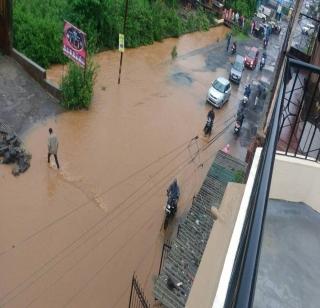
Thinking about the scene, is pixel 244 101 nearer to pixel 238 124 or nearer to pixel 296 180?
pixel 238 124

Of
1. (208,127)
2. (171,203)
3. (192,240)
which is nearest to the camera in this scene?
(192,240)

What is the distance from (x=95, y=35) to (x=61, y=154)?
33.7 feet

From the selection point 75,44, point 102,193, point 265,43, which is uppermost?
point 75,44

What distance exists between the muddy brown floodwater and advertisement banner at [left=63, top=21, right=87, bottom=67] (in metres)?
2.03

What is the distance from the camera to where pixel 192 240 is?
10055 millimetres

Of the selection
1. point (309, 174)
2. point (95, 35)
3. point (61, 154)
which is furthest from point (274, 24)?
point (309, 174)

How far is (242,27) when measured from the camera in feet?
113

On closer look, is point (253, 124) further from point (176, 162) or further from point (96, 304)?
point (96, 304)

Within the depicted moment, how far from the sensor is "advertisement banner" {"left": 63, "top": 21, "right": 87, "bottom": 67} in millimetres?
18297

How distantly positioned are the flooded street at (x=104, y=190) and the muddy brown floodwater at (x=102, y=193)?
0.10ft

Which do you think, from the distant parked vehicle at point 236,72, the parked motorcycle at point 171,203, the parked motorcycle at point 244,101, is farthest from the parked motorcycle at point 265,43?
the parked motorcycle at point 171,203

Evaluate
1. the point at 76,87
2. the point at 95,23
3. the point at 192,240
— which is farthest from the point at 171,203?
the point at 95,23

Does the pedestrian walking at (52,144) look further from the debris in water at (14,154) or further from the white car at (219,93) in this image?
the white car at (219,93)

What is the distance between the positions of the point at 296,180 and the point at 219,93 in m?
18.4
